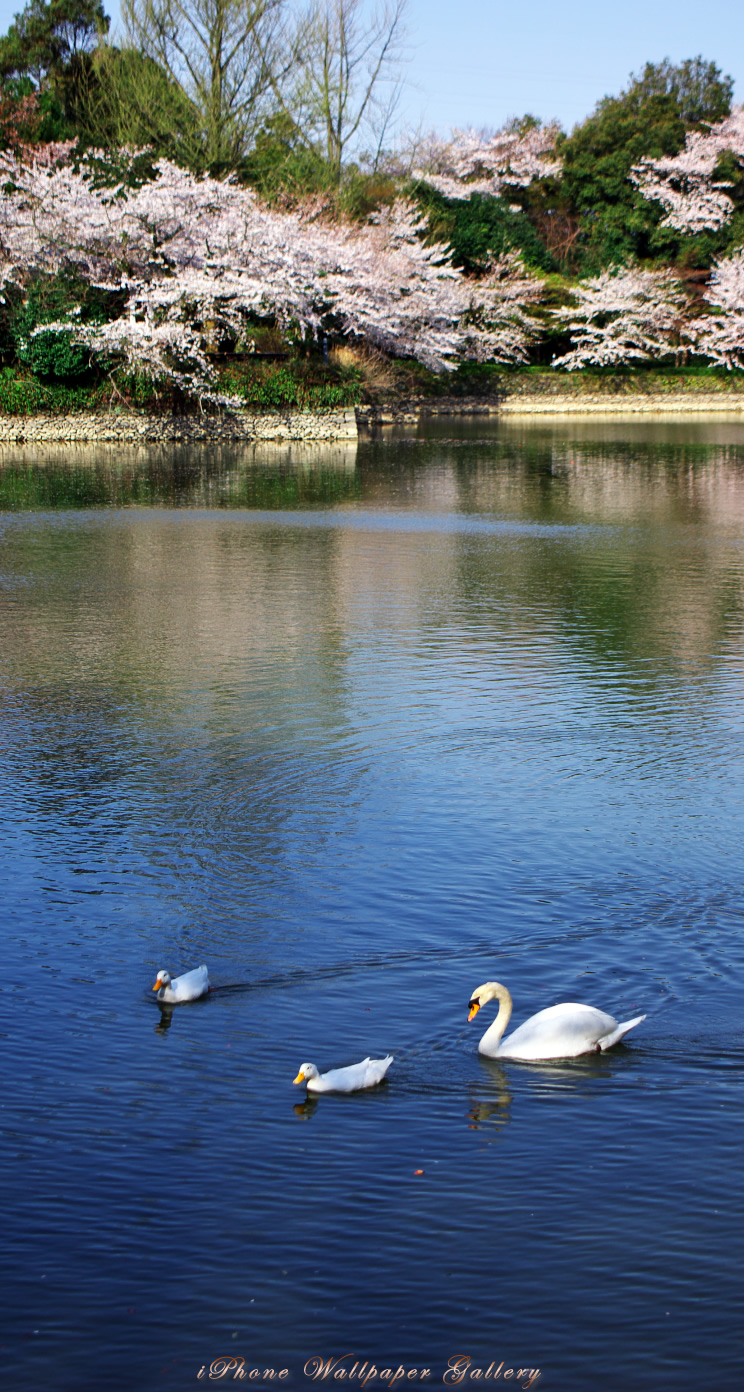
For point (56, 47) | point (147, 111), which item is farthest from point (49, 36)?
point (147, 111)

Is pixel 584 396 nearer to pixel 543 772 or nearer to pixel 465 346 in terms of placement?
pixel 465 346

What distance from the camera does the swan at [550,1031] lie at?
5133 mm

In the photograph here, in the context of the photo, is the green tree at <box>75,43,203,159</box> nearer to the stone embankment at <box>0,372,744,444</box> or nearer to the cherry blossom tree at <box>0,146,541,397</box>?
the cherry blossom tree at <box>0,146,541,397</box>

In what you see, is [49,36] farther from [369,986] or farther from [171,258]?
[369,986]

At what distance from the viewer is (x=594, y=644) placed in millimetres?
12781

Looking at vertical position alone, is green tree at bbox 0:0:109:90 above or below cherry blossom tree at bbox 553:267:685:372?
above

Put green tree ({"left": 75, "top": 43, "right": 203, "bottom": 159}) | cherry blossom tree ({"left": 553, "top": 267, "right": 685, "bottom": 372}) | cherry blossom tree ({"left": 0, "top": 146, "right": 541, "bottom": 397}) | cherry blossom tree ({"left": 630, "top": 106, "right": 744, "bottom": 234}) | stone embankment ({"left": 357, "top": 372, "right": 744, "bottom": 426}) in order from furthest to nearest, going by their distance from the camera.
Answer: cherry blossom tree ({"left": 630, "top": 106, "right": 744, "bottom": 234}), cherry blossom tree ({"left": 553, "top": 267, "right": 685, "bottom": 372}), stone embankment ({"left": 357, "top": 372, "right": 744, "bottom": 426}), green tree ({"left": 75, "top": 43, "right": 203, "bottom": 159}), cherry blossom tree ({"left": 0, "top": 146, "right": 541, "bottom": 397})

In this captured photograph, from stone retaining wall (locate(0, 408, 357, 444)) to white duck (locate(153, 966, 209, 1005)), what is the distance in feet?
107

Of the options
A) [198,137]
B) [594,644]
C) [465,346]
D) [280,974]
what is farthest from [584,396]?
[280,974]

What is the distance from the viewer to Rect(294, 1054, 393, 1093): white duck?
4895 millimetres

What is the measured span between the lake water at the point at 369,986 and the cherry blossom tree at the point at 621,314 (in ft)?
134

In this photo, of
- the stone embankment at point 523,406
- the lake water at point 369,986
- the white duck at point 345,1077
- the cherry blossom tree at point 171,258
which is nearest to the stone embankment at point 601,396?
the stone embankment at point 523,406

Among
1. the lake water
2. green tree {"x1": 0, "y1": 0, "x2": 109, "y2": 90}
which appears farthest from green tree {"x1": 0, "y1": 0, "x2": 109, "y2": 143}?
the lake water

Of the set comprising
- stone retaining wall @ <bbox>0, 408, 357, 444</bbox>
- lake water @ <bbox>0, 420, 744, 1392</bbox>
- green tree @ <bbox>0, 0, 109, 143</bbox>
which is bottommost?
lake water @ <bbox>0, 420, 744, 1392</bbox>
